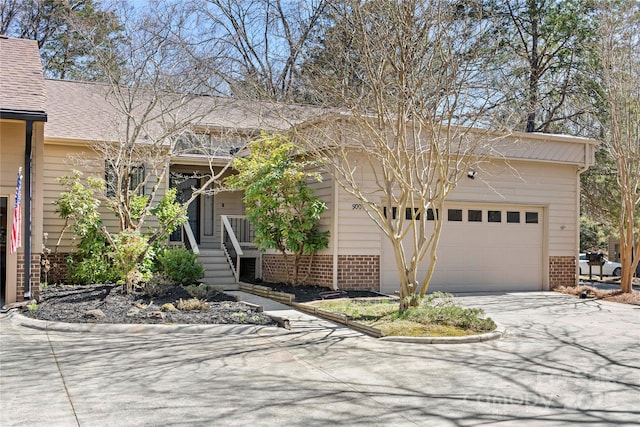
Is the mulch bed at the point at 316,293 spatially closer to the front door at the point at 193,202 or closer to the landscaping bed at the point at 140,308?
the landscaping bed at the point at 140,308

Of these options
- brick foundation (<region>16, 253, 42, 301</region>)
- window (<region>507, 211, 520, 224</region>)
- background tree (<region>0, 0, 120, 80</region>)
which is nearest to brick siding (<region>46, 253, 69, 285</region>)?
brick foundation (<region>16, 253, 42, 301</region>)

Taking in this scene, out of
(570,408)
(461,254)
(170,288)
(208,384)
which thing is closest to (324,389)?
(208,384)

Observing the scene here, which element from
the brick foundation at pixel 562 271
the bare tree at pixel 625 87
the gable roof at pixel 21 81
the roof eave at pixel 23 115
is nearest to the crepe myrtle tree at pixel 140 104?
the gable roof at pixel 21 81

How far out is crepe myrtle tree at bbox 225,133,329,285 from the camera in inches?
561

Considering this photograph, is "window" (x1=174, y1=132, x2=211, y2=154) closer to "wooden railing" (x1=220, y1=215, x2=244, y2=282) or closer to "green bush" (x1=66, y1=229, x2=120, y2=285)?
"wooden railing" (x1=220, y1=215, x2=244, y2=282)

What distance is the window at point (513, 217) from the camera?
16.9 metres

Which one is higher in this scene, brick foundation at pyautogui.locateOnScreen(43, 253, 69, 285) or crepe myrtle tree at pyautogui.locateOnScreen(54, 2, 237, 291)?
crepe myrtle tree at pyautogui.locateOnScreen(54, 2, 237, 291)

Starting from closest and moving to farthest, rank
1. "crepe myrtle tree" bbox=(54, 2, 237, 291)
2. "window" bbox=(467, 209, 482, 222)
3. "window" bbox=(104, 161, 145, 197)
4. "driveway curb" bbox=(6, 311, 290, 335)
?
"driveway curb" bbox=(6, 311, 290, 335) → "crepe myrtle tree" bbox=(54, 2, 237, 291) → "window" bbox=(104, 161, 145, 197) → "window" bbox=(467, 209, 482, 222)

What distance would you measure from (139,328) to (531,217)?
11.6 meters

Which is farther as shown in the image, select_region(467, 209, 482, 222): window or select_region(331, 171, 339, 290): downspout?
select_region(467, 209, 482, 222): window

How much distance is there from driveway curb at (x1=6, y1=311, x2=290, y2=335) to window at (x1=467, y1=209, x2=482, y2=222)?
307 inches

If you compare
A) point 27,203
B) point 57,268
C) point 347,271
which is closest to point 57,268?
point 57,268

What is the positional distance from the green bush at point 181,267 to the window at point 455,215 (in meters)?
6.50

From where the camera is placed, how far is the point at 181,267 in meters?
14.4
